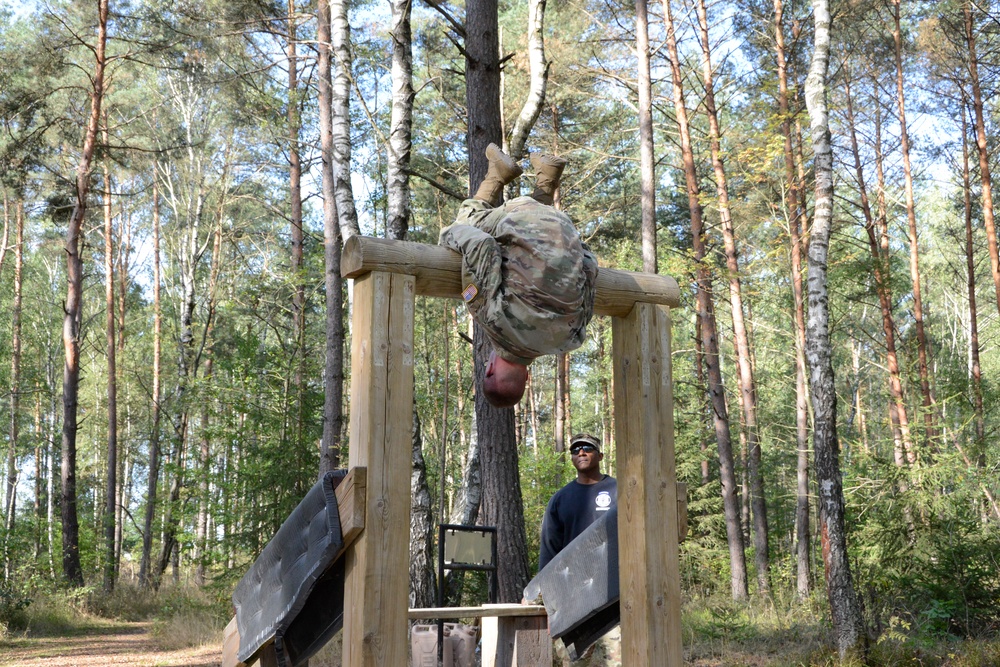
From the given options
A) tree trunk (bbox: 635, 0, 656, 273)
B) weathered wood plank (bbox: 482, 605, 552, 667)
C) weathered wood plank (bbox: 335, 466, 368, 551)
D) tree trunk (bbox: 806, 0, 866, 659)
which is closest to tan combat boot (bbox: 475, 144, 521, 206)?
weathered wood plank (bbox: 335, 466, 368, 551)

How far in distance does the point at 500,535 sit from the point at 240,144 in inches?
710

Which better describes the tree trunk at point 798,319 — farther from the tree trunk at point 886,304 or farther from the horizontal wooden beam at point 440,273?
the horizontal wooden beam at point 440,273

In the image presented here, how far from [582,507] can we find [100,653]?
7.37 metres

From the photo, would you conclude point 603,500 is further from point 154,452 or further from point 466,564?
point 154,452

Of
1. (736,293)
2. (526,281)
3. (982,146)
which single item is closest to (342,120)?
(526,281)

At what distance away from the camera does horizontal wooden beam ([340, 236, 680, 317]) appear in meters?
3.11

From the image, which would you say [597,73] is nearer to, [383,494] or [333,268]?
[333,268]

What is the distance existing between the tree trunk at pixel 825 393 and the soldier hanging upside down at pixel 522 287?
536 cm

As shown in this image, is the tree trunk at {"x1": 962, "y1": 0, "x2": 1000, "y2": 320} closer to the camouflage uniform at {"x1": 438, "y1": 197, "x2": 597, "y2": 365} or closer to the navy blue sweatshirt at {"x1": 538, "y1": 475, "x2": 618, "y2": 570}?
the navy blue sweatshirt at {"x1": 538, "y1": 475, "x2": 618, "y2": 570}

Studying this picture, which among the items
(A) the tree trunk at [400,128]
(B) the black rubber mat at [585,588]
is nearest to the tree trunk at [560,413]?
(A) the tree trunk at [400,128]

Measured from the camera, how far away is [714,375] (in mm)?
13906

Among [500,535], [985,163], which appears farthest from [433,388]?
[500,535]

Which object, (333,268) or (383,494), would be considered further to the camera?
(333,268)

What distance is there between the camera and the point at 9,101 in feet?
49.0
